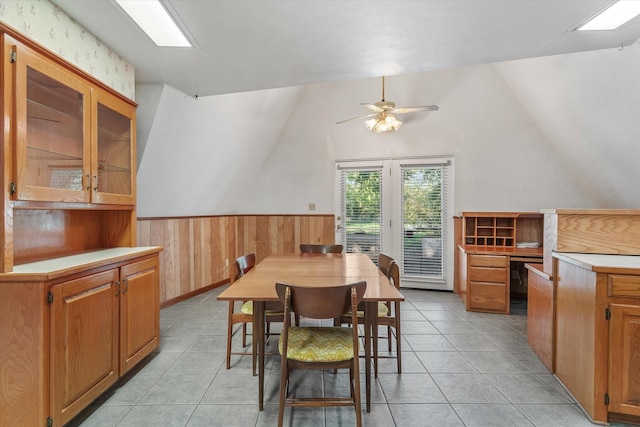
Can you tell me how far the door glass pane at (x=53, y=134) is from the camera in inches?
61.4

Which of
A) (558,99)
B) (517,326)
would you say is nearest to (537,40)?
(558,99)

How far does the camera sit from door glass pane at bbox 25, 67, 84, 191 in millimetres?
1560

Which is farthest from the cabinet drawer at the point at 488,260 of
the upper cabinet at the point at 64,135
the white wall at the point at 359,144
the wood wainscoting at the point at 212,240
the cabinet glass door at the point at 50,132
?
the cabinet glass door at the point at 50,132

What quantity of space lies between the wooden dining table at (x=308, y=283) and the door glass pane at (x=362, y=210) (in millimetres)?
2015

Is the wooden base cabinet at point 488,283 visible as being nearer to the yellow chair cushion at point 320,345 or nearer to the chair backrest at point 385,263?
the chair backrest at point 385,263

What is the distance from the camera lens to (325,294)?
1.52 meters

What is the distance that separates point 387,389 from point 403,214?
2837 millimetres

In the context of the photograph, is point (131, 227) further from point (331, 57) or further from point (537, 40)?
point (537, 40)

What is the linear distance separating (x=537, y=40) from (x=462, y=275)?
9.32 ft

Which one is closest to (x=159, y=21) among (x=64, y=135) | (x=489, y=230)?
(x=64, y=135)

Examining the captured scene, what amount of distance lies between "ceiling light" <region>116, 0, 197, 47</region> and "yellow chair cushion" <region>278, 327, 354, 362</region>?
1.98 m

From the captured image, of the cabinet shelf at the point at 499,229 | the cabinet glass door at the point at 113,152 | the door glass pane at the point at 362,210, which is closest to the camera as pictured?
the cabinet glass door at the point at 113,152

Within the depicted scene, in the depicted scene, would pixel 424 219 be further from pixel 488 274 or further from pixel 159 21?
pixel 159 21

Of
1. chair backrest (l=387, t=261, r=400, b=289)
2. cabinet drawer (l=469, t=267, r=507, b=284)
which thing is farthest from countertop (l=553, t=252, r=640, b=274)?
cabinet drawer (l=469, t=267, r=507, b=284)
